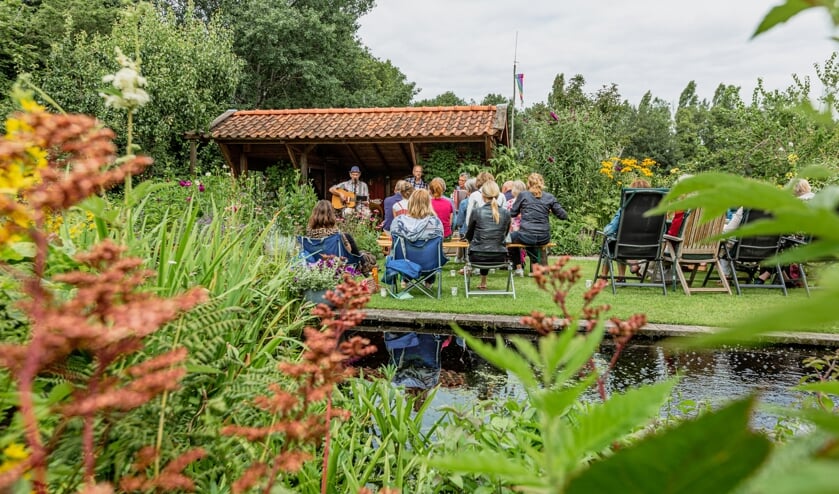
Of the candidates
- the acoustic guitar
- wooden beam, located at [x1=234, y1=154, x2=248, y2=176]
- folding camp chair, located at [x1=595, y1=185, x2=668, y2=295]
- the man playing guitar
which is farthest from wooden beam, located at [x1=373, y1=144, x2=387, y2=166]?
folding camp chair, located at [x1=595, y1=185, x2=668, y2=295]

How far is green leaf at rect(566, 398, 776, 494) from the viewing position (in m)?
0.23

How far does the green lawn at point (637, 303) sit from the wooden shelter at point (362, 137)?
5.94 metres

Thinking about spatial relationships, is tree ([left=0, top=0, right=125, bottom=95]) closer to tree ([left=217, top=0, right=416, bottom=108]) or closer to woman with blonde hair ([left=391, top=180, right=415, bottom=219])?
tree ([left=217, top=0, right=416, bottom=108])

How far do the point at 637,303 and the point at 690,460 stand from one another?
6.98 metres

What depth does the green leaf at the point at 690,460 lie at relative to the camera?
0.74ft

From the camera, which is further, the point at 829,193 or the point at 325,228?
the point at 325,228

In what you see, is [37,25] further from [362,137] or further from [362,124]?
[362,137]

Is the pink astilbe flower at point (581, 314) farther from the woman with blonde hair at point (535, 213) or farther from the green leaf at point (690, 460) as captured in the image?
the woman with blonde hair at point (535, 213)

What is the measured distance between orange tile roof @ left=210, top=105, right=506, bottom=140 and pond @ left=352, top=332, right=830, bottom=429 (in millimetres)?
7847

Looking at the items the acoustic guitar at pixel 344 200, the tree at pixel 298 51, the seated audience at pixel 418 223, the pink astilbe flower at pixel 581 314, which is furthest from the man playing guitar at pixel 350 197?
the tree at pixel 298 51

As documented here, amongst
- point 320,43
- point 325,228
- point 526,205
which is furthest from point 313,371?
point 320,43

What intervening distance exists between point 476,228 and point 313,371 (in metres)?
6.54

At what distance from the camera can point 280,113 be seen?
593 inches

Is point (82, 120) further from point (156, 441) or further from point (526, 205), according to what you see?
point (526, 205)
